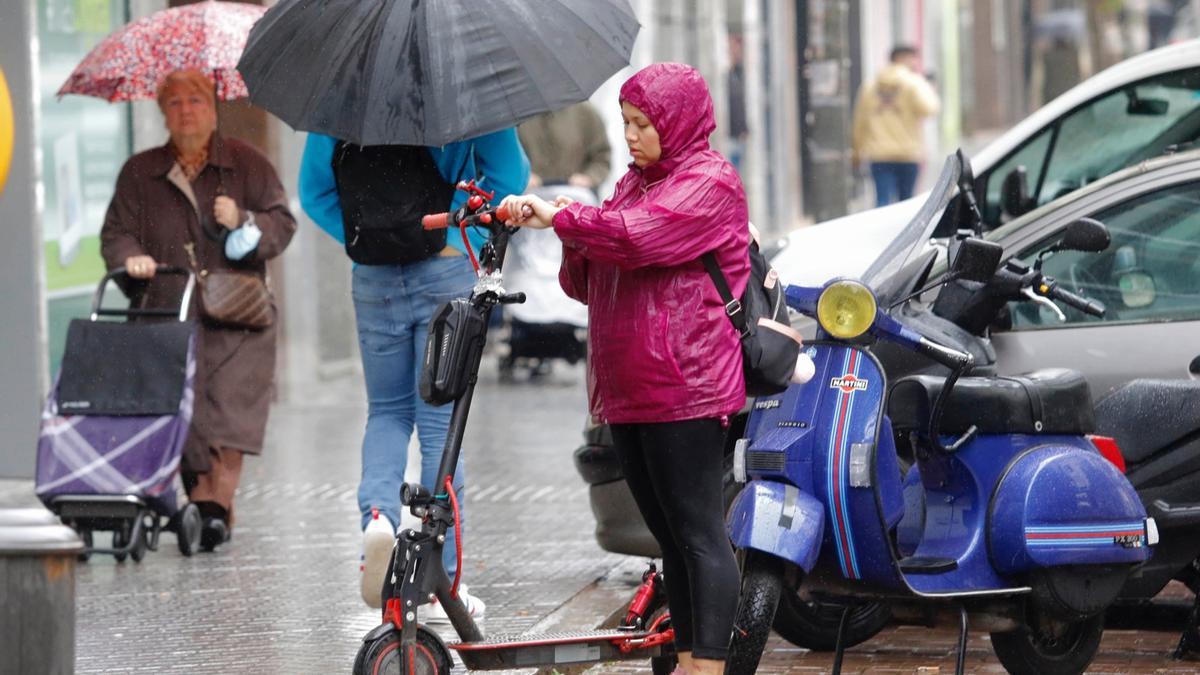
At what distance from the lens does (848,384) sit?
6.10 metres

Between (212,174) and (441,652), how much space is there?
13.2ft

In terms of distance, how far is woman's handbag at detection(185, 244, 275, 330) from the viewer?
29.7 ft

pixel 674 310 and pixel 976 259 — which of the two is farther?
pixel 976 259

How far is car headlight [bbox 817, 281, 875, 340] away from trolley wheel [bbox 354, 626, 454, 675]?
4.34 feet

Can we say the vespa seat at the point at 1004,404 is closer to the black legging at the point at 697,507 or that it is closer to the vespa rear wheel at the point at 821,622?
the vespa rear wheel at the point at 821,622

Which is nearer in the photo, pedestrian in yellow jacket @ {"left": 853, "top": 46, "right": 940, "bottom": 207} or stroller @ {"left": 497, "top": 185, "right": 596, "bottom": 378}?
stroller @ {"left": 497, "top": 185, "right": 596, "bottom": 378}

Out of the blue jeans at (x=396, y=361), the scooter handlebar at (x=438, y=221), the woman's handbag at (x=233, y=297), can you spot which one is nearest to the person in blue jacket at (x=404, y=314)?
the blue jeans at (x=396, y=361)

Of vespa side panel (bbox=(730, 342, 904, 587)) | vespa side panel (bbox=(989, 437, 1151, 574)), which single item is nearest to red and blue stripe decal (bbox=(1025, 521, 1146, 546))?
vespa side panel (bbox=(989, 437, 1151, 574))

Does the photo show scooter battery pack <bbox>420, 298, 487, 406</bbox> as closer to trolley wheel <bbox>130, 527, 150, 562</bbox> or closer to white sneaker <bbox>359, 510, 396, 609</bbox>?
white sneaker <bbox>359, 510, 396, 609</bbox>

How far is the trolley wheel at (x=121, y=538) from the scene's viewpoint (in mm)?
8729

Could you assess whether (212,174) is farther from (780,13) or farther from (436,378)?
(780,13)

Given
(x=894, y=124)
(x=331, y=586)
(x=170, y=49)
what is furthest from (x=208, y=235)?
(x=894, y=124)

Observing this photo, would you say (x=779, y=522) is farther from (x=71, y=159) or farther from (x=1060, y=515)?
(x=71, y=159)

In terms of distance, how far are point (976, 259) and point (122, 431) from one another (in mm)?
3813
